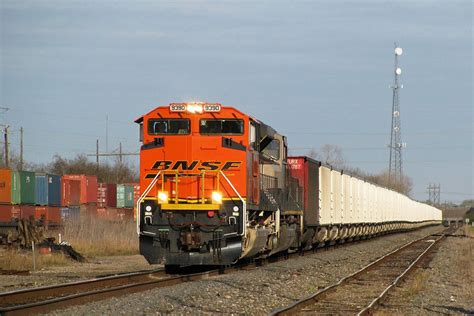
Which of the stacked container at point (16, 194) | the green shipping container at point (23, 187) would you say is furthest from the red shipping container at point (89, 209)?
the stacked container at point (16, 194)

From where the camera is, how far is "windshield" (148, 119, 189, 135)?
717 inches

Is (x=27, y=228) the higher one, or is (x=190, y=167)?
(x=190, y=167)

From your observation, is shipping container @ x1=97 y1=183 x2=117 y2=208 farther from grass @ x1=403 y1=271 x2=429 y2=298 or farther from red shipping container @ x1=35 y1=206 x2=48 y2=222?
grass @ x1=403 y1=271 x2=429 y2=298

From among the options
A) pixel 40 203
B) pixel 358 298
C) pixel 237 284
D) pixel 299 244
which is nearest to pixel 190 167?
pixel 237 284

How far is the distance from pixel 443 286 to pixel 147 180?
6750mm

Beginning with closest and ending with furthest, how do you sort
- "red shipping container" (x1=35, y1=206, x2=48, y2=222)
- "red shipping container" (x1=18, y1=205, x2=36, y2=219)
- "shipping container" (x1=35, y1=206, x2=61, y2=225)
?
"red shipping container" (x1=18, y1=205, x2=36, y2=219) → "red shipping container" (x1=35, y1=206, x2=48, y2=222) → "shipping container" (x1=35, y1=206, x2=61, y2=225)

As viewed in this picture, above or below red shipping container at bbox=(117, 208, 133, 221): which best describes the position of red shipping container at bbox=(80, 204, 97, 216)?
above

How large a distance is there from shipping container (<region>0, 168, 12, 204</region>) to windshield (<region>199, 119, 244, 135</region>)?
1936 cm

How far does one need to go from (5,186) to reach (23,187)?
2020 millimetres

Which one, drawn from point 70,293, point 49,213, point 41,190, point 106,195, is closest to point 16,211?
point 41,190

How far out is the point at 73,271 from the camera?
67.6ft

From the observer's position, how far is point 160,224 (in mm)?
17531

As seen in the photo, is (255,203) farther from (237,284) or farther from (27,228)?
(27,228)

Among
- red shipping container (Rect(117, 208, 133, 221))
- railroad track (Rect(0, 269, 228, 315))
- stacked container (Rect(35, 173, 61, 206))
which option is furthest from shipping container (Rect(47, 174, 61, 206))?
railroad track (Rect(0, 269, 228, 315))
